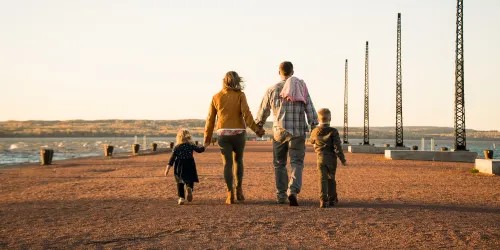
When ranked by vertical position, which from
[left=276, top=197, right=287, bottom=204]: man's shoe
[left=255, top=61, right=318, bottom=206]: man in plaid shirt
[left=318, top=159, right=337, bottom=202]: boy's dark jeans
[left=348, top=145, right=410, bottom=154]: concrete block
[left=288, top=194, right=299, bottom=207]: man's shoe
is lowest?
[left=348, top=145, right=410, bottom=154]: concrete block

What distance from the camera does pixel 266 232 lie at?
7.46 meters

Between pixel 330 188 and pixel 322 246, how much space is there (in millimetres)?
3453

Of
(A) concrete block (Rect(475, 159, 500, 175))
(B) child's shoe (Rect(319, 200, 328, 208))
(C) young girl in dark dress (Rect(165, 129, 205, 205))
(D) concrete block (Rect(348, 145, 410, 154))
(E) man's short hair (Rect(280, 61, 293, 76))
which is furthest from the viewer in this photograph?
(D) concrete block (Rect(348, 145, 410, 154))

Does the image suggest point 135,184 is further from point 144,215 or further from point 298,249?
point 298,249

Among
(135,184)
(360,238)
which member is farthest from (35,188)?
(360,238)

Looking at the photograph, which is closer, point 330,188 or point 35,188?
point 330,188

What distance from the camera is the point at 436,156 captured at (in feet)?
96.5

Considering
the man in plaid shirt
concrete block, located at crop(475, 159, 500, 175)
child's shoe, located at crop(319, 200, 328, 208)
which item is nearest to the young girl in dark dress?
the man in plaid shirt

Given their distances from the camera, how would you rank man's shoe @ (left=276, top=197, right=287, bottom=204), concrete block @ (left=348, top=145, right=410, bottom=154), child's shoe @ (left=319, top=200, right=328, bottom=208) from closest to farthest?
1. child's shoe @ (left=319, top=200, right=328, bottom=208)
2. man's shoe @ (left=276, top=197, right=287, bottom=204)
3. concrete block @ (left=348, top=145, right=410, bottom=154)

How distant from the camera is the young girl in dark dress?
34.5 feet

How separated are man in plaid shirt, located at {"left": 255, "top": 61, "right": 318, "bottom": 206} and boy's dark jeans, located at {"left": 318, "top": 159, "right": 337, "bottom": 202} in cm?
32

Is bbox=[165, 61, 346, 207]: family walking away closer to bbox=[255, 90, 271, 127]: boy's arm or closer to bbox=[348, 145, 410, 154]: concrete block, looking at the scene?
bbox=[255, 90, 271, 127]: boy's arm

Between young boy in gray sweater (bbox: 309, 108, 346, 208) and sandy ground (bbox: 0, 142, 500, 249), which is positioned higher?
young boy in gray sweater (bbox: 309, 108, 346, 208)

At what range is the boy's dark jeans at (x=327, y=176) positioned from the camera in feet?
32.4
